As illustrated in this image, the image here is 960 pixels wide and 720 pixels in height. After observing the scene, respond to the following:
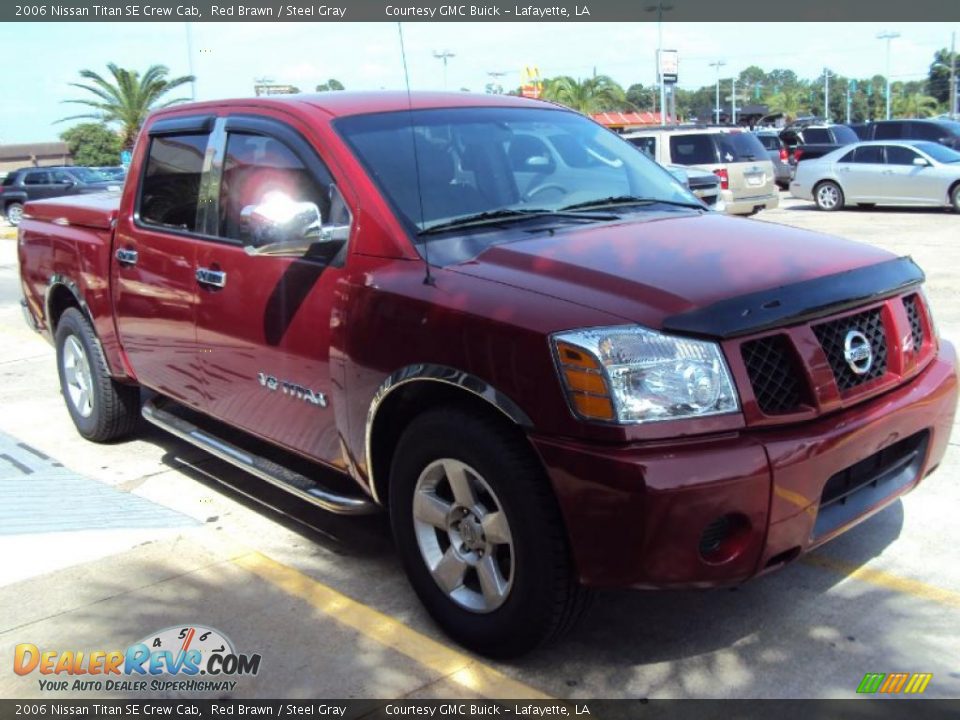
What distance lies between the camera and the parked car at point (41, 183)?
1070 inches

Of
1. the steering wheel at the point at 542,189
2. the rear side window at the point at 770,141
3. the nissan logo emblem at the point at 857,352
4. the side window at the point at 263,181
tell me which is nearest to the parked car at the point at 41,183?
the rear side window at the point at 770,141

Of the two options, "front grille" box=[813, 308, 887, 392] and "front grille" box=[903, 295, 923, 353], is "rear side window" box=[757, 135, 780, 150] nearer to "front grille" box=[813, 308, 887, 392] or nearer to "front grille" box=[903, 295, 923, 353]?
"front grille" box=[903, 295, 923, 353]

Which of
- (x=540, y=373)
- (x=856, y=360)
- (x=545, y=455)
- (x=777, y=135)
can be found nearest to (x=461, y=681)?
(x=545, y=455)

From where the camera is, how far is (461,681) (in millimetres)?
3193

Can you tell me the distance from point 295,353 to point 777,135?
26.4 metres

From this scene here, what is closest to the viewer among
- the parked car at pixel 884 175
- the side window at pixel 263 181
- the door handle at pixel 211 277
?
the side window at pixel 263 181

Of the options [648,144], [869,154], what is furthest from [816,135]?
[648,144]

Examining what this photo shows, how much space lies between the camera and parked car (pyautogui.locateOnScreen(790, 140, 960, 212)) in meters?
17.4

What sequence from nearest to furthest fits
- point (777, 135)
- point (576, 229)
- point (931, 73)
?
point (576, 229) < point (777, 135) < point (931, 73)

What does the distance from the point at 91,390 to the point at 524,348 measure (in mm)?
3856

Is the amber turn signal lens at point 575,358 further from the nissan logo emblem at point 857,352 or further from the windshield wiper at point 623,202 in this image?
the windshield wiper at point 623,202

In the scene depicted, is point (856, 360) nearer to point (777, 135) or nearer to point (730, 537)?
point (730, 537)

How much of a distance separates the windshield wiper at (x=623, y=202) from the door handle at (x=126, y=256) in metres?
2.33

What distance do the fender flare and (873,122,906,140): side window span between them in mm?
21630
